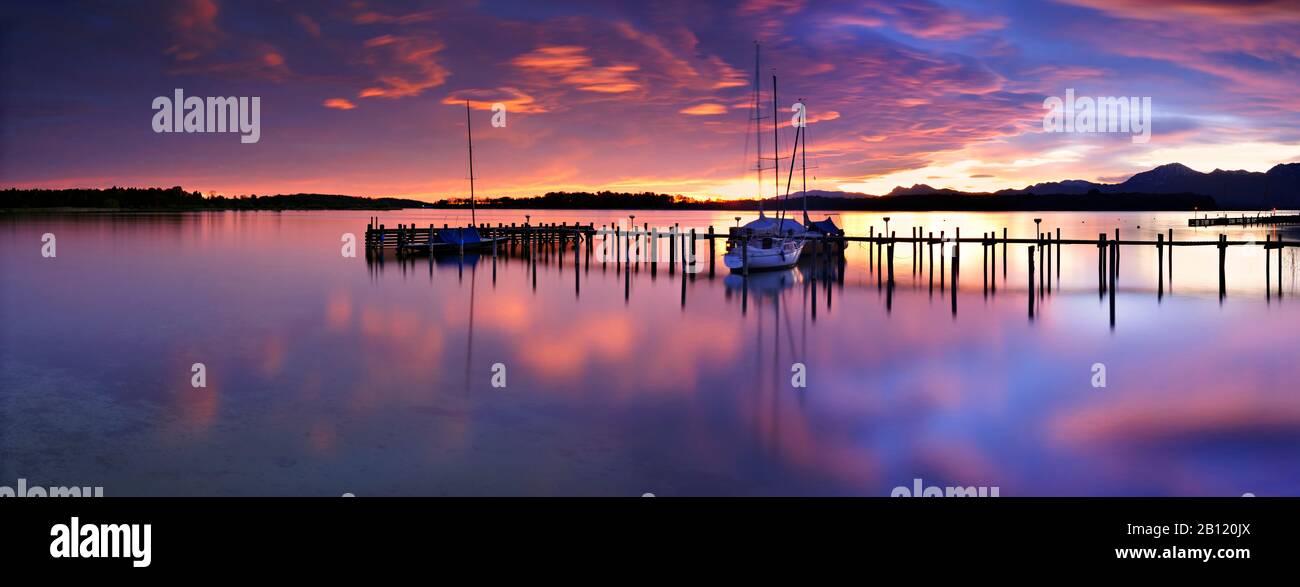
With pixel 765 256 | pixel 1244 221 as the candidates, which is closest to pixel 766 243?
pixel 765 256

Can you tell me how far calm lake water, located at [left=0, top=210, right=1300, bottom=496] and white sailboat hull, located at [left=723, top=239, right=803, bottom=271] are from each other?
5.19 meters

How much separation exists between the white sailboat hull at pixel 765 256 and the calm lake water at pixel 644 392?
17.0ft

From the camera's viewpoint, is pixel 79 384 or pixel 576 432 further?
pixel 79 384

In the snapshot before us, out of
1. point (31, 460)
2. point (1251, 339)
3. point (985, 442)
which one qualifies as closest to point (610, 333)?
point (985, 442)

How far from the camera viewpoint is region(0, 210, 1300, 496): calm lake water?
11.3 metres

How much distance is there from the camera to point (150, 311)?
28125 millimetres
